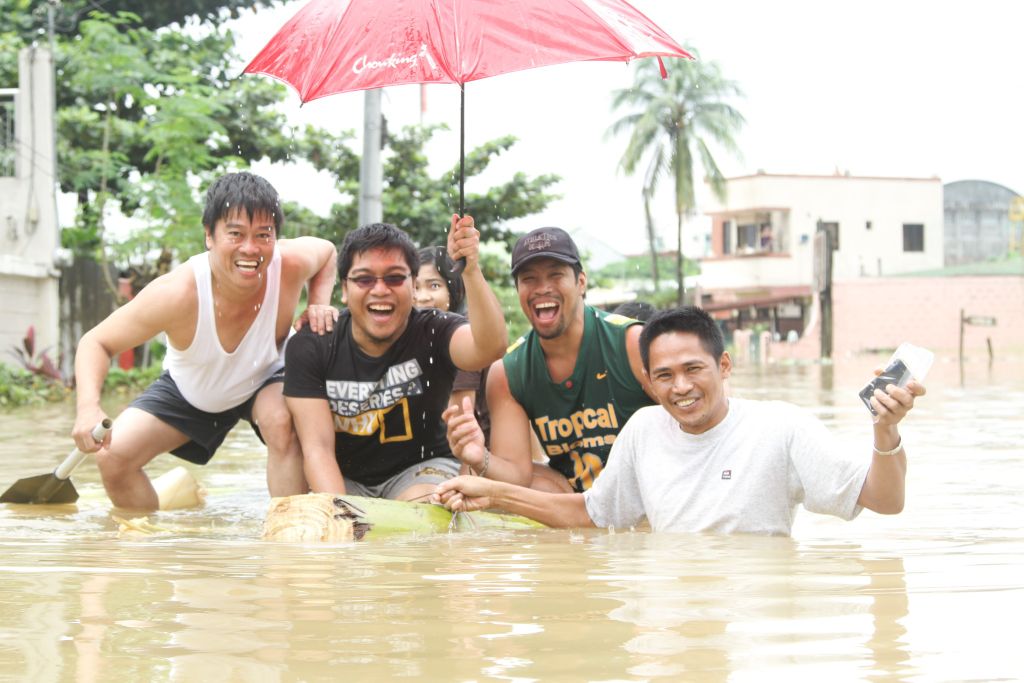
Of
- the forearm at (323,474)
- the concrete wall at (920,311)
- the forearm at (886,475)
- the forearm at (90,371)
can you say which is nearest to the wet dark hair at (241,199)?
the forearm at (90,371)

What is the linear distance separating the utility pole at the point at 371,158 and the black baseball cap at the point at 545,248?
5.86 metres

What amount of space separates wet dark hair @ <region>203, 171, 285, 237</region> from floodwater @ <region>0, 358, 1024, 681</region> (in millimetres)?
1344

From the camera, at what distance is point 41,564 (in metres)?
3.92

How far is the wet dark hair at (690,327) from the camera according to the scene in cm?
437

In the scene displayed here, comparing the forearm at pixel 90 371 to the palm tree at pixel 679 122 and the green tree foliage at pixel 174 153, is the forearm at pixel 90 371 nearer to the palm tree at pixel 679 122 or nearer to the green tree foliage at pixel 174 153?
the green tree foliage at pixel 174 153

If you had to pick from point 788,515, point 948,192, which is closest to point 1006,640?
point 788,515

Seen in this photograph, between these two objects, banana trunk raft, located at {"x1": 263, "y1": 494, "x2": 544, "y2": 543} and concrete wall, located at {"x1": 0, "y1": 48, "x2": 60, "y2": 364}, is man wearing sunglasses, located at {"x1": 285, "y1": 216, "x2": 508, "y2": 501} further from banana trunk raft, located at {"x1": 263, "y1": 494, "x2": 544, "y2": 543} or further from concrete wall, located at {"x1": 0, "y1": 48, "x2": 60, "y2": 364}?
concrete wall, located at {"x1": 0, "y1": 48, "x2": 60, "y2": 364}

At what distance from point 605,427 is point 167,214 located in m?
13.2

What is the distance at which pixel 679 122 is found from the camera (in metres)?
43.9

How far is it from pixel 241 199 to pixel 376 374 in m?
0.94

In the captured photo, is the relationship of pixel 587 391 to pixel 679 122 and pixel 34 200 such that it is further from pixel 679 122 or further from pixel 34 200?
pixel 679 122

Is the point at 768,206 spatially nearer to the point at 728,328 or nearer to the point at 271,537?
the point at 728,328

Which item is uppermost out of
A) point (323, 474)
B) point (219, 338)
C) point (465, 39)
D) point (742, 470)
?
point (465, 39)

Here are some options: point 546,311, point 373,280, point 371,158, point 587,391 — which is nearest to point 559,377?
point 587,391
